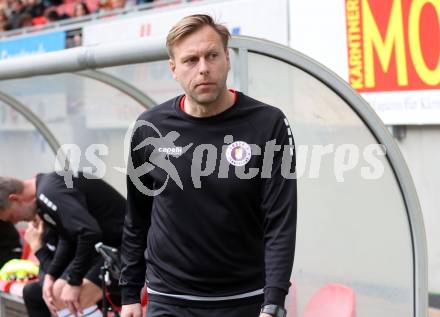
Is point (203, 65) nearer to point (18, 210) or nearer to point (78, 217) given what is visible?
point (78, 217)

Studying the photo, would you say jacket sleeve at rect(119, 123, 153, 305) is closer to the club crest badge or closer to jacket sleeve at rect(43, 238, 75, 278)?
the club crest badge

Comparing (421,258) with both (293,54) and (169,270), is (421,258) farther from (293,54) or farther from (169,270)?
(169,270)

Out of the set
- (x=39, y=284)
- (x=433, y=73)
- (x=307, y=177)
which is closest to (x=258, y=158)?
(x=307, y=177)

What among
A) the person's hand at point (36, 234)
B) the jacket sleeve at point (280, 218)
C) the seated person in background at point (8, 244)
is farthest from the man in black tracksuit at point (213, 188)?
the seated person in background at point (8, 244)

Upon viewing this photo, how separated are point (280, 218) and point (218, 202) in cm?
23

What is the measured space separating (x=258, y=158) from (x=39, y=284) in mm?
2841

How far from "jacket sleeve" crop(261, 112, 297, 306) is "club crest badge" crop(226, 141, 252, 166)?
3.8 inches

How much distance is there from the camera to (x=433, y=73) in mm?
6777

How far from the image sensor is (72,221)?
4.46 metres

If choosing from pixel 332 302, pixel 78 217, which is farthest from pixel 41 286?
pixel 332 302

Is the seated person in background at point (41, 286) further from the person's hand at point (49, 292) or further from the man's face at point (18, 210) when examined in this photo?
the man's face at point (18, 210)

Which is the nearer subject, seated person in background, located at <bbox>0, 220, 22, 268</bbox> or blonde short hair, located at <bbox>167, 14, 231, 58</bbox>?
blonde short hair, located at <bbox>167, 14, 231, 58</bbox>

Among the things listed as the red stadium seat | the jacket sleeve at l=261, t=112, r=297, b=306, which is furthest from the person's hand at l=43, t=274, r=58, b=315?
the jacket sleeve at l=261, t=112, r=297, b=306

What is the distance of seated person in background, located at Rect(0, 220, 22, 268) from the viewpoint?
21.3ft
